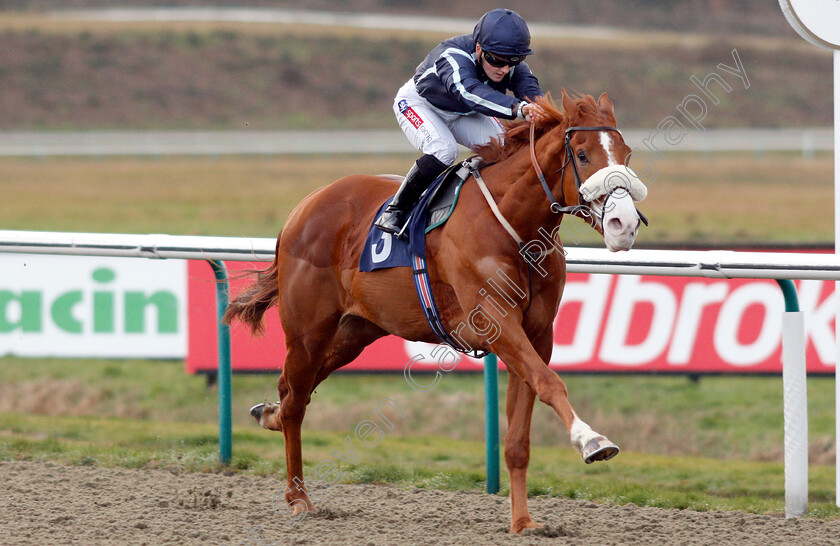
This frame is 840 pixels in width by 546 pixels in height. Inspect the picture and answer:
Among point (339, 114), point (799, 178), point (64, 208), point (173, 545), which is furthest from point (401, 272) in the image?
point (339, 114)

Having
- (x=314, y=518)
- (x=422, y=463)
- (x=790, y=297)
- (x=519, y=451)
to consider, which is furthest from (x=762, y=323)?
(x=314, y=518)

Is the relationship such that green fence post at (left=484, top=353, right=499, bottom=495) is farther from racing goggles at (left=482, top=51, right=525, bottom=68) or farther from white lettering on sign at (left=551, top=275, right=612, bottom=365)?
white lettering on sign at (left=551, top=275, right=612, bottom=365)

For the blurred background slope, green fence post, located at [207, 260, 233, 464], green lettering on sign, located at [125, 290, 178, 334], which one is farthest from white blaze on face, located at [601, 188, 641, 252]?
the blurred background slope

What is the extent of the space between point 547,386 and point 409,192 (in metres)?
1.12

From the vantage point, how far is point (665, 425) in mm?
7590

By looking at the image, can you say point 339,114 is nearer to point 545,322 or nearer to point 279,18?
point 279,18

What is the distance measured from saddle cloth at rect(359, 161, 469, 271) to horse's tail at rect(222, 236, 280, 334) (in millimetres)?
781

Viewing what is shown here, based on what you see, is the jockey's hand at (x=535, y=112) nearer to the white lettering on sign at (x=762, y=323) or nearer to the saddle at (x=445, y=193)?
the saddle at (x=445, y=193)

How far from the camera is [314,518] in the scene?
4.50m

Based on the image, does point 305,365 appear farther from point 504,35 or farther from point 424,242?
point 504,35

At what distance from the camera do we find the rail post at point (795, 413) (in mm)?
4312

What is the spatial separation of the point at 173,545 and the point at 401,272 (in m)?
1.38

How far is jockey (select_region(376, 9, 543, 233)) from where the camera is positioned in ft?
13.5

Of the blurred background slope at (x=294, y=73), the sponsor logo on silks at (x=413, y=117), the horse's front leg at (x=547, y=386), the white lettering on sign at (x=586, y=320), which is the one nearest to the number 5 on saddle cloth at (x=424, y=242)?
the sponsor logo on silks at (x=413, y=117)
